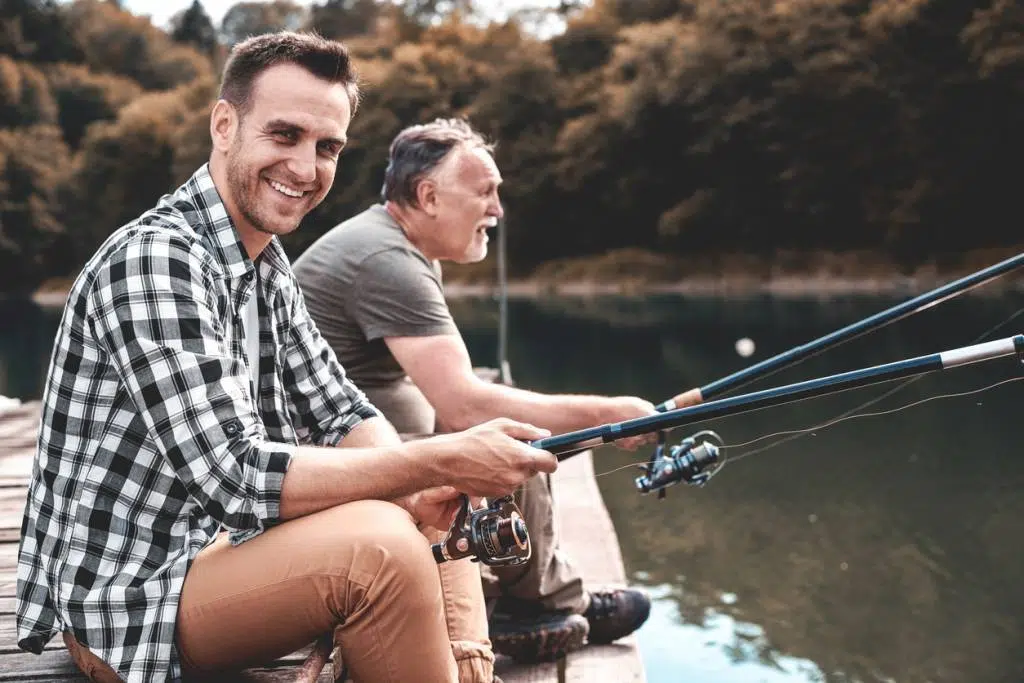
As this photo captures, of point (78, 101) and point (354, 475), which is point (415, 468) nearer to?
point (354, 475)

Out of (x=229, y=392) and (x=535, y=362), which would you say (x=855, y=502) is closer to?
(x=229, y=392)

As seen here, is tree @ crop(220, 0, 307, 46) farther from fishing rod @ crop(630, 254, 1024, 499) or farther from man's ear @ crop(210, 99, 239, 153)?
man's ear @ crop(210, 99, 239, 153)

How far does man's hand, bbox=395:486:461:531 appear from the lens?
2.31 metres

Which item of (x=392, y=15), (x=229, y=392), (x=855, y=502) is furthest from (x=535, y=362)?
(x=392, y=15)

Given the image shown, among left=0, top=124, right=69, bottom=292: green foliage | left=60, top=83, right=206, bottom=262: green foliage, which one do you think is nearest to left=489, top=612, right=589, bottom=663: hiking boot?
left=0, top=124, right=69, bottom=292: green foliage

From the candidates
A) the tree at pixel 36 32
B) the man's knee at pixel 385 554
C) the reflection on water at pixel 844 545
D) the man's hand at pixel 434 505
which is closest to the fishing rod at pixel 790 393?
the man's hand at pixel 434 505

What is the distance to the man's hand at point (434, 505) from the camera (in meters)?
2.31

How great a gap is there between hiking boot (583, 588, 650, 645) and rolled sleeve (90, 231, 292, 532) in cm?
183

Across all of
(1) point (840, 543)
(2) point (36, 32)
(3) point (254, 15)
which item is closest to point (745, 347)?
(1) point (840, 543)

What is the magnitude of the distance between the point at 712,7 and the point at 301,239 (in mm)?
18917

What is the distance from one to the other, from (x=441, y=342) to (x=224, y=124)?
4.21 ft

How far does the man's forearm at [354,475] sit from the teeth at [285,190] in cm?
58

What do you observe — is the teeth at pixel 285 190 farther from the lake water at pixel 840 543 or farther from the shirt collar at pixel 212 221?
the lake water at pixel 840 543

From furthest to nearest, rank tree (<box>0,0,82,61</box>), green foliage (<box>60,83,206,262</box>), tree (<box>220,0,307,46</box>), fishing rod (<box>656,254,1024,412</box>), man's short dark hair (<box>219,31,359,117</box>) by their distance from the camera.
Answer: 1. tree (<box>220,0,307,46</box>)
2. tree (<box>0,0,82,61</box>)
3. green foliage (<box>60,83,206,262</box>)
4. fishing rod (<box>656,254,1024,412</box>)
5. man's short dark hair (<box>219,31,359,117</box>)
